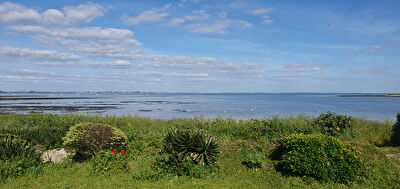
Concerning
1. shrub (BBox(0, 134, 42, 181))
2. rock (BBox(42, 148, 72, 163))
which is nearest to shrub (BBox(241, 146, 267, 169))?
rock (BBox(42, 148, 72, 163))

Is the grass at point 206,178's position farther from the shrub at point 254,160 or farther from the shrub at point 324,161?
the shrub at point 324,161

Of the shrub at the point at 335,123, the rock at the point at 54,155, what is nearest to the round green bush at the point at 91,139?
the rock at the point at 54,155

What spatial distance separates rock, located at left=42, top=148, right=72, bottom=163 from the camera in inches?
376

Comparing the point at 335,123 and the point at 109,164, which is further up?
the point at 335,123

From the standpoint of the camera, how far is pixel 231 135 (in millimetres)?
12539

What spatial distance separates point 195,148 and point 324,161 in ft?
12.7

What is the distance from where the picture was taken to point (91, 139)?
916 centimetres

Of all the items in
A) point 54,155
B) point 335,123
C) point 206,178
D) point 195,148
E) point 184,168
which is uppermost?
point 335,123

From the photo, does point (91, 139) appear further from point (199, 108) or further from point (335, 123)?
point (199, 108)

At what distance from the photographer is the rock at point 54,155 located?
955cm

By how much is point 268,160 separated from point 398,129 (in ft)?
23.8

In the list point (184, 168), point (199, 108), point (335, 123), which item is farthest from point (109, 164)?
point (199, 108)

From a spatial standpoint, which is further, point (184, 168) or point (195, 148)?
point (195, 148)

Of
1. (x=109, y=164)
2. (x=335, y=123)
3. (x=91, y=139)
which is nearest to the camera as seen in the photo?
(x=109, y=164)
